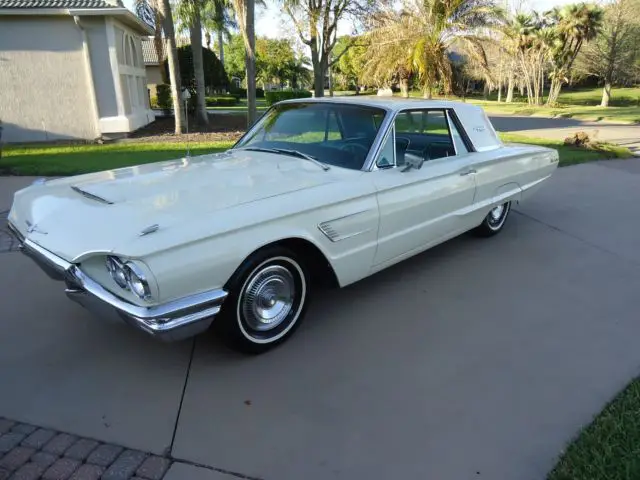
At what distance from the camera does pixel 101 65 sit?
13445 millimetres

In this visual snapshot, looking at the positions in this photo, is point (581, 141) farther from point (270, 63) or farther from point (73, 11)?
point (270, 63)

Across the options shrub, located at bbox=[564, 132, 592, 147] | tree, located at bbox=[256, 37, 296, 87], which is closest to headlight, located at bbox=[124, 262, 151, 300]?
shrub, located at bbox=[564, 132, 592, 147]

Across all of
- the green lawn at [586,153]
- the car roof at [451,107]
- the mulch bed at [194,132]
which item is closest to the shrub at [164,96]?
the mulch bed at [194,132]

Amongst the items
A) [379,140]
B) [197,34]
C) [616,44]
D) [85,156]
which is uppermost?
[616,44]

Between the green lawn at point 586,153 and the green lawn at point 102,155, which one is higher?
the green lawn at point 102,155

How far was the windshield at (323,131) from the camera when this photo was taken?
11.8 ft

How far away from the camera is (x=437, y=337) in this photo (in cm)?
327

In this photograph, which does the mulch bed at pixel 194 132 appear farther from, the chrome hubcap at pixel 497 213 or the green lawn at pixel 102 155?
the chrome hubcap at pixel 497 213

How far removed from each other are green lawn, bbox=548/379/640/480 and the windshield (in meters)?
2.16

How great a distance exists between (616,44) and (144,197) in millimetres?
37983

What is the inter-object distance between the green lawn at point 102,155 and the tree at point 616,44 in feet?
81.2

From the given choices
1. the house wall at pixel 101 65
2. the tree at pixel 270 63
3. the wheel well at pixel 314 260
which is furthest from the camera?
the tree at pixel 270 63

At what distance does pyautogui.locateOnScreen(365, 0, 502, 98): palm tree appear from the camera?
16094mm

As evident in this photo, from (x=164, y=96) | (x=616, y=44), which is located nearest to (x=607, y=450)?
(x=164, y=96)
